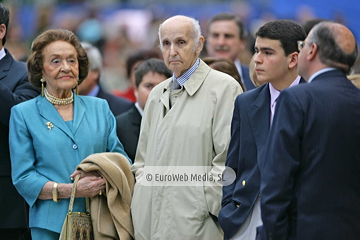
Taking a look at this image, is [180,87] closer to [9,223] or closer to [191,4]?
[9,223]

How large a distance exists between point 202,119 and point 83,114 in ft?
3.66

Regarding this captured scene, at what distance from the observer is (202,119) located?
4.65m

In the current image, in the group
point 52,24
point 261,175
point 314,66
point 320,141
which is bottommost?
point 52,24

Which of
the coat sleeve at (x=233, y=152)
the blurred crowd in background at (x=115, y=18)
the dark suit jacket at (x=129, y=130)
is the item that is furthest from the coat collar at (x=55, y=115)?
the blurred crowd in background at (x=115, y=18)

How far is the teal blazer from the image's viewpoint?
496 cm

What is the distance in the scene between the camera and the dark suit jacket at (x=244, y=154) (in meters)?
4.29

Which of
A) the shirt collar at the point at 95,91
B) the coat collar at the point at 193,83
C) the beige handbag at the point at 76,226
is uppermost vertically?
the coat collar at the point at 193,83

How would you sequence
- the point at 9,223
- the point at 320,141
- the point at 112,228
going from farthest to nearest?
1. the point at 9,223
2. the point at 112,228
3. the point at 320,141

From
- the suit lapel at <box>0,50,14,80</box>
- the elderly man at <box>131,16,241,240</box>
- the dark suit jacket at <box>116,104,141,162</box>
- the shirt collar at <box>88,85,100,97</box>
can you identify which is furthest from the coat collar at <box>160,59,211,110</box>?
the shirt collar at <box>88,85,100,97</box>

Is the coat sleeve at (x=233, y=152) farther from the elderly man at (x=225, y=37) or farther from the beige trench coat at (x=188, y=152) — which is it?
the elderly man at (x=225, y=37)

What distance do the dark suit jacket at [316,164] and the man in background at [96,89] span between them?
3.52 metres

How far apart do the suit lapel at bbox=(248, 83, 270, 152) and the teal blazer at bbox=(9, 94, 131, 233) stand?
54.0 inches

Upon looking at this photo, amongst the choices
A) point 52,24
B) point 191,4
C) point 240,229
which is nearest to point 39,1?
point 52,24

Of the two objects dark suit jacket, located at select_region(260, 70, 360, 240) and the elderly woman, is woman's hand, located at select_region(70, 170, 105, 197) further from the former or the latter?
dark suit jacket, located at select_region(260, 70, 360, 240)
